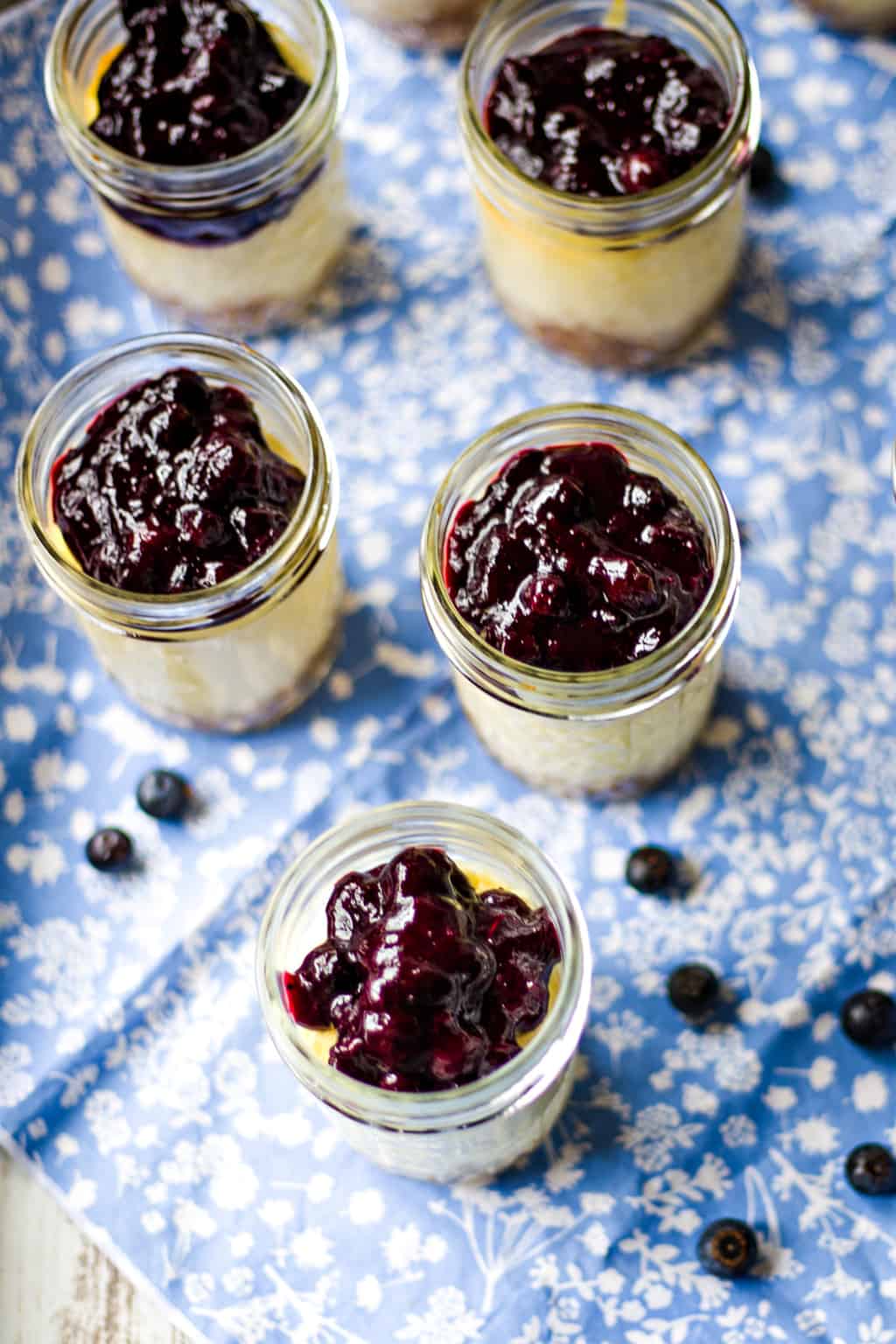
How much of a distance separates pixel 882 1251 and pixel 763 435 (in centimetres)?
115

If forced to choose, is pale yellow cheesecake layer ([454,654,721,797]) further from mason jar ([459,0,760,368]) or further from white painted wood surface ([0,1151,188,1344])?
white painted wood surface ([0,1151,188,1344])

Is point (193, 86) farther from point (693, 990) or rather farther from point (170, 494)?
point (693, 990)

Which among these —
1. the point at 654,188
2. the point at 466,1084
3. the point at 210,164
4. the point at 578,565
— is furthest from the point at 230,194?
the point at 466,1084

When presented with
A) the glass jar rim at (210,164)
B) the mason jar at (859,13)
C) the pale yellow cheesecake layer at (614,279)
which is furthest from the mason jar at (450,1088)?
the mason jar at (859,13)

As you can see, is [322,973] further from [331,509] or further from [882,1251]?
[882,1251]

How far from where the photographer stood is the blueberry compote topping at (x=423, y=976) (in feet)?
6.45

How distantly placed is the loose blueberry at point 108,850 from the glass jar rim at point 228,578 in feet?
1.13

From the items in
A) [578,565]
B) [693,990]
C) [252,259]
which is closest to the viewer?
[578,565]

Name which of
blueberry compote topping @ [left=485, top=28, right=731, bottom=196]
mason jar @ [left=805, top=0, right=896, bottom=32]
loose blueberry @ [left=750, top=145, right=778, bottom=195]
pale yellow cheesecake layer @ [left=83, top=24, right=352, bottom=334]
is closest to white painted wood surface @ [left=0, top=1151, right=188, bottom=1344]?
pale yellow cheesecake layer @ [left=83, top=24, right=352, bottom=334]

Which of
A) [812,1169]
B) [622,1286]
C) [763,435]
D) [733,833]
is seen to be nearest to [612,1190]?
[622,1286]

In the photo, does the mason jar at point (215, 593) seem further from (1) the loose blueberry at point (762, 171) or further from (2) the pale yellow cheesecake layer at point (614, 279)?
(1) the loose blueberry at point (762, 171)

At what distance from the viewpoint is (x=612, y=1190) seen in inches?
90.6

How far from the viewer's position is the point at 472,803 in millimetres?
2488

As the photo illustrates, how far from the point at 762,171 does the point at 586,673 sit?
3.33 feet
